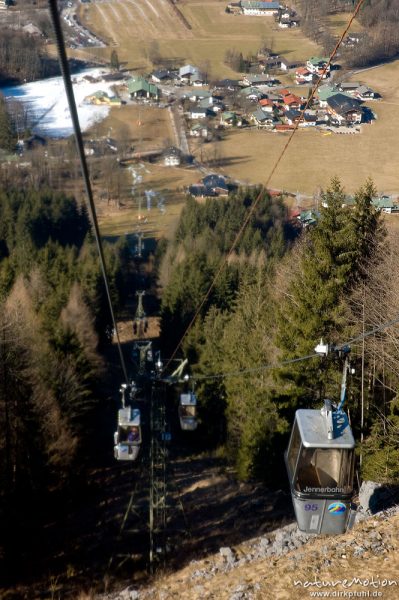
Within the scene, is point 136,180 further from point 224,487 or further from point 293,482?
point 293,482

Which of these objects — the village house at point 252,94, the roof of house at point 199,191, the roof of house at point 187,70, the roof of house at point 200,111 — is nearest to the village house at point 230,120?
the roof of house at point 200,111

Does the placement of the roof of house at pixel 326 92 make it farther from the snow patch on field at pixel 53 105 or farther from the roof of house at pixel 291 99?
the snow patch on field at pixel 53 105

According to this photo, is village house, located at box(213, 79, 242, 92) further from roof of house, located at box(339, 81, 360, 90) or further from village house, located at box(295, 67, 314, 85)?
roof of house, located at box(339, 81, 360, 90)

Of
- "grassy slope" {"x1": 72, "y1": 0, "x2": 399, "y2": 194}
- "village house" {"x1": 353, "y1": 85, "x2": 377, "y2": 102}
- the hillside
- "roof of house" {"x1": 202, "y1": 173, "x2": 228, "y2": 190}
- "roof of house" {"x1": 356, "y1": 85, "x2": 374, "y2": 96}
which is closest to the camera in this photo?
the hillside

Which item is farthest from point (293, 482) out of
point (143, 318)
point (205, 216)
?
point (205, 216)

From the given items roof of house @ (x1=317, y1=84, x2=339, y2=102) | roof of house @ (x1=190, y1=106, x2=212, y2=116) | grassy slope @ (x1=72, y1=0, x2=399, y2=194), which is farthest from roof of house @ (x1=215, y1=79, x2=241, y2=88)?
roof of house @ (x1=317, y1=84, x2=339, y2=102)

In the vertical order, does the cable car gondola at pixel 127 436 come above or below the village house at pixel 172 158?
above

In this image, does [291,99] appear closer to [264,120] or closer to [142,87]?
[264,120]
